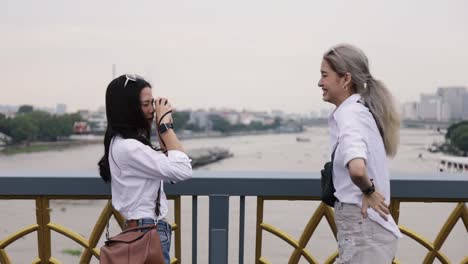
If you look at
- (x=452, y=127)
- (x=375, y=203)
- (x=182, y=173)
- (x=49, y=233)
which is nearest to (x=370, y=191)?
(x=375, y=203)

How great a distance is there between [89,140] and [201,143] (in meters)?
24.5

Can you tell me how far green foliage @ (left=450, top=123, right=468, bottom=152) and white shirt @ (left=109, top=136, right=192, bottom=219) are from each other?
4776 centimetres

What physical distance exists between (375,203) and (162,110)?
0.82m

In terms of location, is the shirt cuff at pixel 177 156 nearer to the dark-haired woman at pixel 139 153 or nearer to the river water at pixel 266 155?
the dark-haired woman at pixel 139 153

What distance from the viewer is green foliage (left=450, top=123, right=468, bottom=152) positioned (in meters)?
47.1

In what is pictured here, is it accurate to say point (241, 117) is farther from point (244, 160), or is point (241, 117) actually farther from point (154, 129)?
point (154, 129)

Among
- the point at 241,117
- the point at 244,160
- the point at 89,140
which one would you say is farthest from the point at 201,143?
the point at 89,140

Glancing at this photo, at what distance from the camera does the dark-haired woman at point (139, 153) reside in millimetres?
1945

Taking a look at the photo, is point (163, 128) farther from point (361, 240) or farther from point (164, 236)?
point (361, 240)

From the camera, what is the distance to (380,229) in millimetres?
1969

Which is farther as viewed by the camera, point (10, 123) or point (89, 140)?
point (89, 140)

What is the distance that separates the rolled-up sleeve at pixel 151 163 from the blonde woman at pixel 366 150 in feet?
1.77

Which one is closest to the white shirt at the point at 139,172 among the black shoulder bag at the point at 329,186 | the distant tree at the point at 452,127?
the black shoulder bag at the point at 329,186

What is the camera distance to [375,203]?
193cm
